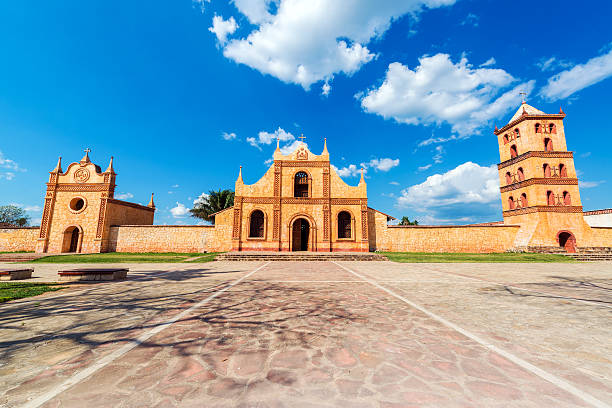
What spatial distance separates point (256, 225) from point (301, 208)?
13.7 ft

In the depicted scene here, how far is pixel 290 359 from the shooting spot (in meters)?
2.53

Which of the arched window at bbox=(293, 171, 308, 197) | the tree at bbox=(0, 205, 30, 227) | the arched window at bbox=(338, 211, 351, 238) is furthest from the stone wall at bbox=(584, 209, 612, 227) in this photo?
the tree at bbox=(0, 205, 30, 227)

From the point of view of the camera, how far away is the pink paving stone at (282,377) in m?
2.10

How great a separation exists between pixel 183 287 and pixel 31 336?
3.47 m

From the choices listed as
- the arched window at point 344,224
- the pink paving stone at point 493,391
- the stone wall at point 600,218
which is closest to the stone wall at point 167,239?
the arched window at point 344,224

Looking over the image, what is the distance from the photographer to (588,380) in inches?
84.9

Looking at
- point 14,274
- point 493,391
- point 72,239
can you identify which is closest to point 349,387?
point 493,391

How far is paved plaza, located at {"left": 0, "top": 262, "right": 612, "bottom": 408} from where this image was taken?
6.26 ft

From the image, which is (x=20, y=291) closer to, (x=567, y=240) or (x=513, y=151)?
(x=567, y=240)

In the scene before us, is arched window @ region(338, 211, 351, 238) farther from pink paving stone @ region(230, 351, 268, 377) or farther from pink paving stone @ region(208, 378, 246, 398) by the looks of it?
pink paving stone @ region(208, 378, 246, 398)

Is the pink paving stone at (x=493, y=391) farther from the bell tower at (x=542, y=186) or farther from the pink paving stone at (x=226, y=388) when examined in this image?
the bell tower at (x=542, y=186)

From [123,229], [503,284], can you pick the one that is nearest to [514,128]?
[503,284]

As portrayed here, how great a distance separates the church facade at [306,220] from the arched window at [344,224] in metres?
0.09

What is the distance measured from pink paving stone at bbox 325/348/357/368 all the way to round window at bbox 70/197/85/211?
2709 cm
